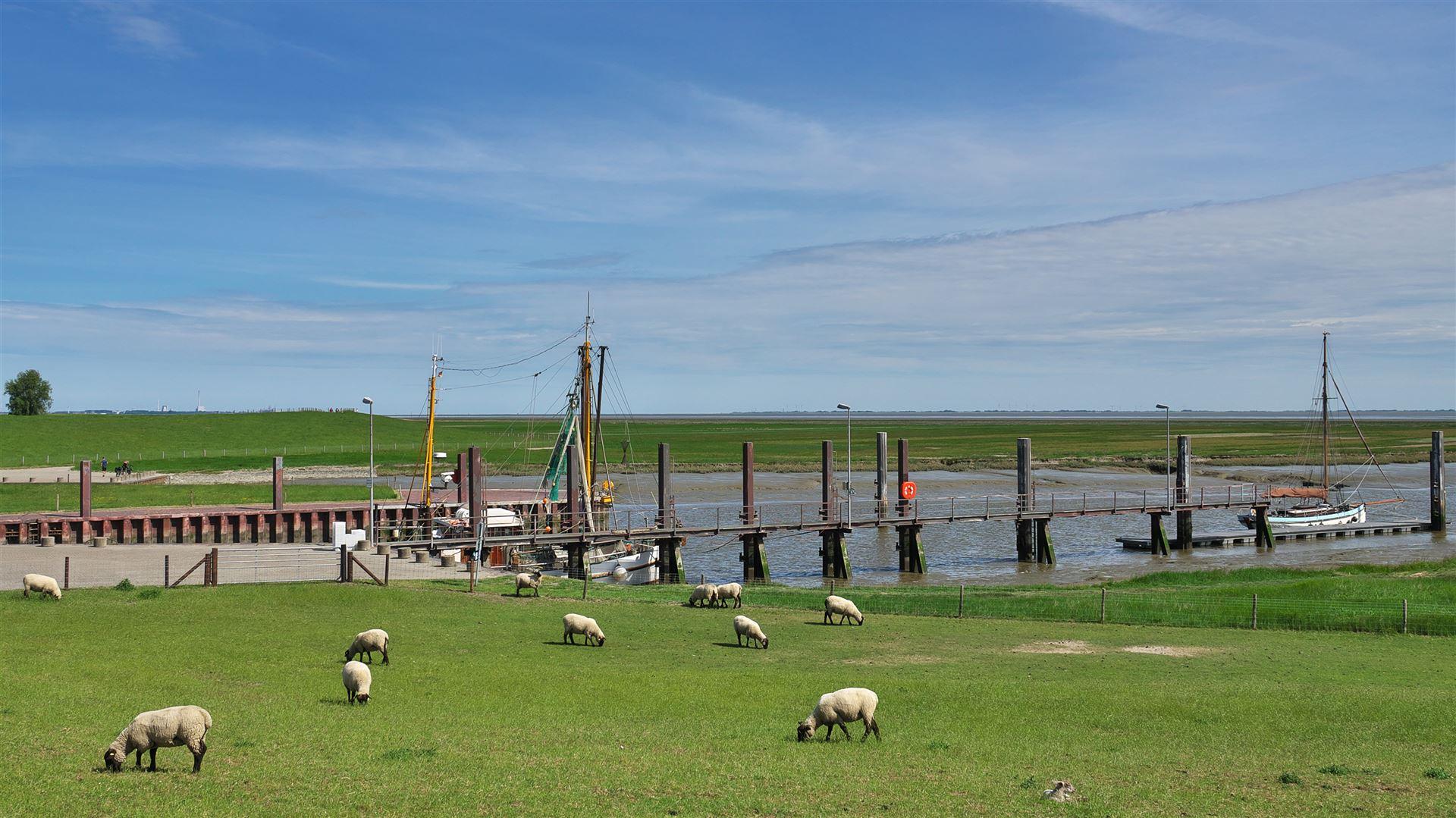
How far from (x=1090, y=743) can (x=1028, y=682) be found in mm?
5117

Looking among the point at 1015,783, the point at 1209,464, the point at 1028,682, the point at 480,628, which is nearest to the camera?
the point at 1015,783

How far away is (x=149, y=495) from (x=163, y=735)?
206ft

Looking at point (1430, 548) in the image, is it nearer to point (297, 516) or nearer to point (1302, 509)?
point (1302, 509)

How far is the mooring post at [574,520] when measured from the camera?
4916cm

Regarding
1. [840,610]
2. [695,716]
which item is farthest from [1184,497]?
[695,716]

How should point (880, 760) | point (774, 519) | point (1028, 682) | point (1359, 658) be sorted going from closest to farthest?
point (880, 760) < point (1028, 682) < point (1359, 658) < point (774, 519)

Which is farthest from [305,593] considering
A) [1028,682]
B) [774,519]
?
[774,519]

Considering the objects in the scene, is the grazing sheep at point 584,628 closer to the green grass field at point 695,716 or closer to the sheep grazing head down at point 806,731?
the green grass field at point 695,716

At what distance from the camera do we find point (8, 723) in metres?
Result: 16.3

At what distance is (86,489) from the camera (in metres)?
53.1

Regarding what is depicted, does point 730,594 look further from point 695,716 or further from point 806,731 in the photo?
point 806,731

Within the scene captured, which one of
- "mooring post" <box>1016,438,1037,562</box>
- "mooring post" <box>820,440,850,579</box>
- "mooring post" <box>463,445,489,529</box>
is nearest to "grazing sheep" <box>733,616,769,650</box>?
"mooring post" <box>463,445,489,529</box>

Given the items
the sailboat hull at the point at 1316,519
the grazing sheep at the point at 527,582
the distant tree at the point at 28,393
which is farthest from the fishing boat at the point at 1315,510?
the distant tree at the point at 28,393

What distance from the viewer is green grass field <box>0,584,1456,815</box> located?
13953 mm
